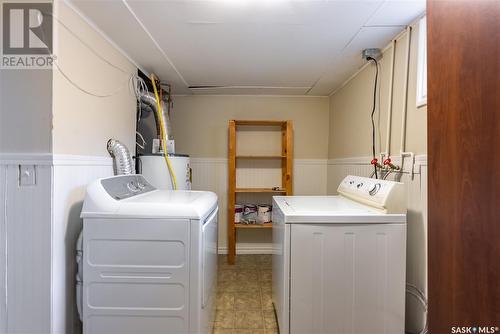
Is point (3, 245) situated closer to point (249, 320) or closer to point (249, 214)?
point (249, 320)

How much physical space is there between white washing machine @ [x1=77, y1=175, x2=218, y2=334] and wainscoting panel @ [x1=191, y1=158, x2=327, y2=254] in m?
1.85

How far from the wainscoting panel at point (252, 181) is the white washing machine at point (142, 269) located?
6.08 feet

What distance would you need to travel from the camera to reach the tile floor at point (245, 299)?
1.72 metres

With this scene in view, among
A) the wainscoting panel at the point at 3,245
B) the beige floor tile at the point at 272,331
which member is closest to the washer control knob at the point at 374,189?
the beige floor tile at the point at 272,331

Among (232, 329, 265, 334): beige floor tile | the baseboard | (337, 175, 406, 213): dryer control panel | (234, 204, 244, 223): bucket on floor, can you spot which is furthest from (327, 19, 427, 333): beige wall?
the baseboard

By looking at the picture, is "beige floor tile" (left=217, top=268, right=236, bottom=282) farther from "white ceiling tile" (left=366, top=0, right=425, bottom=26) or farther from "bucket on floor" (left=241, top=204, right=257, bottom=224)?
"white ceiling tile" (left=366, top=0, right=425, bottom=26)

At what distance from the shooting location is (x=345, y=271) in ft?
4.27

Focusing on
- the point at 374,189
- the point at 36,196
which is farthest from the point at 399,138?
the point at 36,196

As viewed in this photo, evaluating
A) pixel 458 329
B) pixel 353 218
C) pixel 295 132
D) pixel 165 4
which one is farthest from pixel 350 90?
pixel 458 329

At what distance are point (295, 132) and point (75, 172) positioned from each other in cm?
237

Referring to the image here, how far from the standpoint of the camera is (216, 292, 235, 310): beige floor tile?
6.37 feet

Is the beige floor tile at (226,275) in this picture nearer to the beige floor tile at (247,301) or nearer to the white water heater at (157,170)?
the beige floor tile at (247,301)

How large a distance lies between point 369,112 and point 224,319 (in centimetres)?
193

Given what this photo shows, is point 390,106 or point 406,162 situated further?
point 390,106
